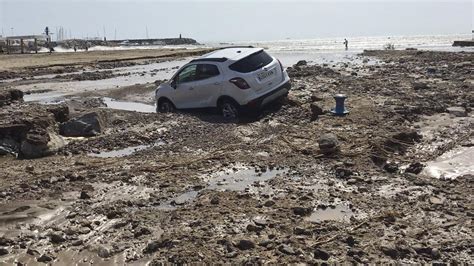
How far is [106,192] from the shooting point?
7.95m

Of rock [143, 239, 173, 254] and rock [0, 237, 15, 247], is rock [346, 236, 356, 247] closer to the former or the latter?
rock [143, 239, 173, 254]

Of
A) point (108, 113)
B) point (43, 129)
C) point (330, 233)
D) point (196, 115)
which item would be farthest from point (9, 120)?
point (330, 233)

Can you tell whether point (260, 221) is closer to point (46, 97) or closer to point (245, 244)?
point (245, 244)

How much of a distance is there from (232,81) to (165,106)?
3.13 metres

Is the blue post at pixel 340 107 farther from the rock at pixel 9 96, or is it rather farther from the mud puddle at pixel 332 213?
the rock at pixel 9 96

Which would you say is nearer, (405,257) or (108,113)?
(405,257)

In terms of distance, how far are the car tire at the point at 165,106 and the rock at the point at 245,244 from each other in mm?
10039

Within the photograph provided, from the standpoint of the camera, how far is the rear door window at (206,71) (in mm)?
13969

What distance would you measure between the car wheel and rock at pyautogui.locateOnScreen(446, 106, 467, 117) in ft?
18.4

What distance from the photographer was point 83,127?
41.9 feet

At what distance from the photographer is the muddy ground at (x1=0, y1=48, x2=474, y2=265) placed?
18.4 feet

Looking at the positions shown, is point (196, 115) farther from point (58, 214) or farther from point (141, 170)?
point (58, 214)

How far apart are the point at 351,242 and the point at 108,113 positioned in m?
10.8

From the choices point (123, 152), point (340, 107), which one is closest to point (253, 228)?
point (123, 152)
